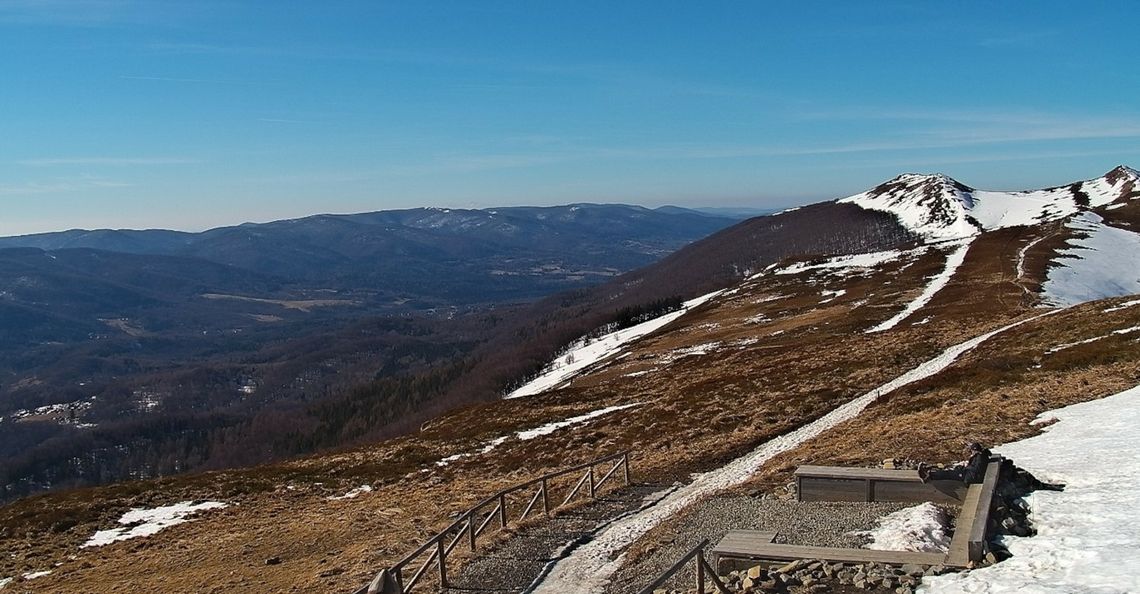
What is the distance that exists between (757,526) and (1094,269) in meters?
93.5

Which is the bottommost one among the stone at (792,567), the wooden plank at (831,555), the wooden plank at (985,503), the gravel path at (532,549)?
the gravel path at (532,549)

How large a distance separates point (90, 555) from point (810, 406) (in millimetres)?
38743

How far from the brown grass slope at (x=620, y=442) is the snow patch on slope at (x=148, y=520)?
1084mm

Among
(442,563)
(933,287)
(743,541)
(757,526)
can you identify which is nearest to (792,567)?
(743,541)

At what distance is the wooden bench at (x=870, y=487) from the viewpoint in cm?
2002

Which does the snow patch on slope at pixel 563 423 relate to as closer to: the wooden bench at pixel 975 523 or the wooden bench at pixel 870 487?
the wooden bench at pixel 870 487

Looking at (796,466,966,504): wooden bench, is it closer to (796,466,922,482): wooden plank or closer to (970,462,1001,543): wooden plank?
(796,466,922,482): wooden plank

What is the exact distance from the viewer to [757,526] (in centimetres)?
2077

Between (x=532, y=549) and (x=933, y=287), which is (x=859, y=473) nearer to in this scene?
(x=532, y=549)

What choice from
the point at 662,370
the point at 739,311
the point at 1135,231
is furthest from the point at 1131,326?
the point at 1135,231

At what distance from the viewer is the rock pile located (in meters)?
14.9

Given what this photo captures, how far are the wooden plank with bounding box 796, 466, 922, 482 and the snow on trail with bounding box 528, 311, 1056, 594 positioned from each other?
16.8ft

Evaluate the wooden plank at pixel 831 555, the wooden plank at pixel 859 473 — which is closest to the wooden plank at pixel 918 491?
the wooden plank at pixel 859 473

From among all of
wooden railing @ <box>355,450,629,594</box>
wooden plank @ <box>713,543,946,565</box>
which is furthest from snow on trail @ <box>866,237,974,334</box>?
wooden plank @ <box>713,543,946,565</box>
